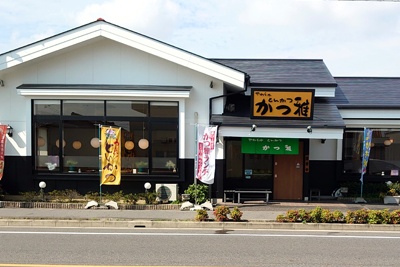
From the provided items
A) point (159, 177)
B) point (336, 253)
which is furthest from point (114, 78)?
point (336, 253)

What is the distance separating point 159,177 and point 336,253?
284 inches

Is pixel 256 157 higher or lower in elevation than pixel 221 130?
lower

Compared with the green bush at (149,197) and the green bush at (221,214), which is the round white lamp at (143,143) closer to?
the green bush at (149,197)

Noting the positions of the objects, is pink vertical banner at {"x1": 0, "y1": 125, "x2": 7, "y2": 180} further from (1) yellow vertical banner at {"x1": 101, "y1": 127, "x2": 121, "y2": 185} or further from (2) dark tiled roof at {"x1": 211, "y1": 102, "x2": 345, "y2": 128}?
(2) dark tiled roof at {"x1": 211, "y1": 102, "x2": 345, "y2": 128}

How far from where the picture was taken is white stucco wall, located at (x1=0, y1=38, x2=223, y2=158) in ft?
42.1

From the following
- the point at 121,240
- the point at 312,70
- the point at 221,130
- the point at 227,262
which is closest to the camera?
the point at 227,262

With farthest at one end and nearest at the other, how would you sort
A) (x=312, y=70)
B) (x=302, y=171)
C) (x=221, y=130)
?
(x=312, y=70) → (x=302, y=171) → (x=221, y=130)

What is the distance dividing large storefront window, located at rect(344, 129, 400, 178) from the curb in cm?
505

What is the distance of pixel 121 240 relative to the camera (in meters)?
8.37

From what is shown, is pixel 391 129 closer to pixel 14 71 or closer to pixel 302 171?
pixel 302 171

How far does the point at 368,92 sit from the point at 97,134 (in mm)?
12642

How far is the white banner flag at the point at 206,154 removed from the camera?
11938 mm

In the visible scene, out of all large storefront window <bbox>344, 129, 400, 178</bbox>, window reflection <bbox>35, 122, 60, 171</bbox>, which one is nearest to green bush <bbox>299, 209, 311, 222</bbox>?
large storefront window <bbox>344, 129, 400, 178</bbox>

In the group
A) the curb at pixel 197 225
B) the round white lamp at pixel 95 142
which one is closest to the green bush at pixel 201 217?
the curb at pixel 197 225
